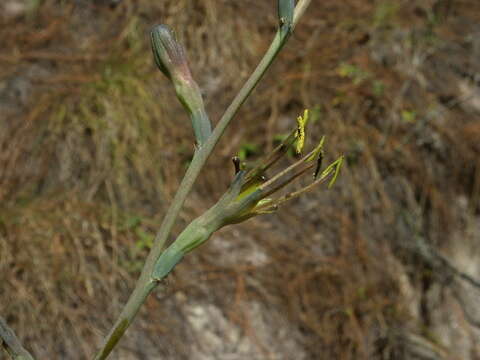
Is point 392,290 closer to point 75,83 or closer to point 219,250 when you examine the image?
point 219,250

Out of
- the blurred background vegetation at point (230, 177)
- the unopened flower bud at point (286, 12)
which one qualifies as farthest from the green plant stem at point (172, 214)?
the blurred background vegetation at point (230, 177)

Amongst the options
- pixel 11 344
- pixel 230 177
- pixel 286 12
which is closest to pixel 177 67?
pixel 286 12

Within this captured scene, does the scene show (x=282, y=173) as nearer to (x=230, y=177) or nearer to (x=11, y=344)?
(x=11, y=344)

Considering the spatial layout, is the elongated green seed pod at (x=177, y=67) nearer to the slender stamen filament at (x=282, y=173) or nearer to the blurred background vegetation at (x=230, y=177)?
the slender stamen filament at (x=282, y=173)

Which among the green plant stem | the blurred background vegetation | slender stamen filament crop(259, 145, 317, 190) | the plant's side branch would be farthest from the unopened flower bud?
the blurred background vegetation

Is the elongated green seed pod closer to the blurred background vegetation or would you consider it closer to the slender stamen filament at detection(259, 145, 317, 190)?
the slender stamen filament at detection(259, 145, 317, 190)
